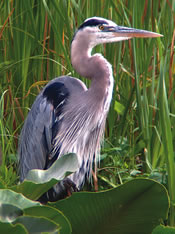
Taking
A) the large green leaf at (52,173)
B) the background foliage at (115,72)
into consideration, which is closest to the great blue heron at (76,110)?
the background foliage at (115,72)

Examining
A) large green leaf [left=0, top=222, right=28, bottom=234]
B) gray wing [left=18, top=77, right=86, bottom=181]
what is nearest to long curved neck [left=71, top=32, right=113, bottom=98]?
gray wing [left=18, top=77, right=86, bottom=181]

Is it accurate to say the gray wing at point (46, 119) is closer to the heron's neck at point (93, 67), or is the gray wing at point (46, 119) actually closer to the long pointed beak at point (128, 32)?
the heron's neck at point (93, 67)

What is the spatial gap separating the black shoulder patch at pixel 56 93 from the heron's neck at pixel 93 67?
13 cm

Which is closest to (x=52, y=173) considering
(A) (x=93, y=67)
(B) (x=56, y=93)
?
(A) (x=93, y=67)

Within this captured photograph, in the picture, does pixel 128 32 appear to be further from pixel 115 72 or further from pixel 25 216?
pixel 25 216

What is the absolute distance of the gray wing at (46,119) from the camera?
2201 mm

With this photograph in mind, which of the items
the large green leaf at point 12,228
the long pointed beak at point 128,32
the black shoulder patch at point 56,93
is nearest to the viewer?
the large green leaf at point 12,228

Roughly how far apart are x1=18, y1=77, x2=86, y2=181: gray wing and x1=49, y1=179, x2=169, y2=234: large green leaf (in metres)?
1.13

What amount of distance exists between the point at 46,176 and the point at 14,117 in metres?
1.53

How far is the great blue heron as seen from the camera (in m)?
2.10

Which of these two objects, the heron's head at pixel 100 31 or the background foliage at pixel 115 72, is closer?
the heron's head at pixel 100 31

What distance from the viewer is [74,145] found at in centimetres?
226

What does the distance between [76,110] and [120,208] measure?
116 cm

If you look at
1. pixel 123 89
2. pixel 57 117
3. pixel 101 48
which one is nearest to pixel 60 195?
pixel 57 117
